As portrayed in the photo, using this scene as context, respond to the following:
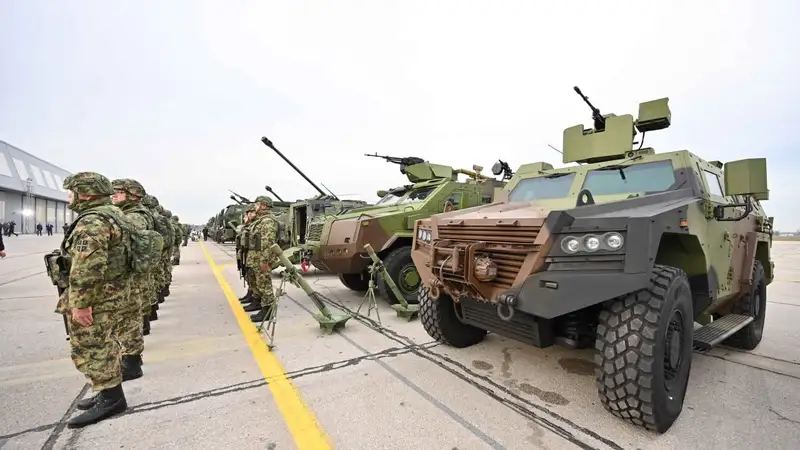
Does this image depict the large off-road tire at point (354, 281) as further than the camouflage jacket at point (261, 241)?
Yes

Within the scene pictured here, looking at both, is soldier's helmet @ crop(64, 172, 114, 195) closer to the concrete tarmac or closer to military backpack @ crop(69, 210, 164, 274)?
military backpack @ crop(69, 210, 164, 274)

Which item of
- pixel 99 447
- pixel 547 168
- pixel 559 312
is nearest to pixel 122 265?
pixel 99 447

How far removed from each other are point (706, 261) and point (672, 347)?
86 centimetres

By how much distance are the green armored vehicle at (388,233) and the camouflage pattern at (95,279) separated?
3266 millimetres

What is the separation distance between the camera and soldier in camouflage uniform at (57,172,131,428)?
247 centimetres

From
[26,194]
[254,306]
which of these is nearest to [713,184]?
[254,306]

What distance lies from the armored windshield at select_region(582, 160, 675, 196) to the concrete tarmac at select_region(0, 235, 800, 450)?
1.53m

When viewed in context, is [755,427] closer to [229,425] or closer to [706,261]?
[706,261]

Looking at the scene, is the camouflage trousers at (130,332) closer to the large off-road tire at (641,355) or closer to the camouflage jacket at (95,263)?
the camouflage jacket at (95,263)

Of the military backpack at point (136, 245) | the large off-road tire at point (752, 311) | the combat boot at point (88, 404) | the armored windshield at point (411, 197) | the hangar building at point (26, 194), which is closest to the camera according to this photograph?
the combat boot at point (88, 404)

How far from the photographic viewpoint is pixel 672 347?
8.39ft

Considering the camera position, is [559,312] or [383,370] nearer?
[559,312]

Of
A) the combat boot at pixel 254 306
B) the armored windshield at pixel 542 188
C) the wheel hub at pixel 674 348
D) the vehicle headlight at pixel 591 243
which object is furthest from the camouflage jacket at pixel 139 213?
the wheel hub at pixel 674 348

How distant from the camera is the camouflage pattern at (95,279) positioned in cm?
247
